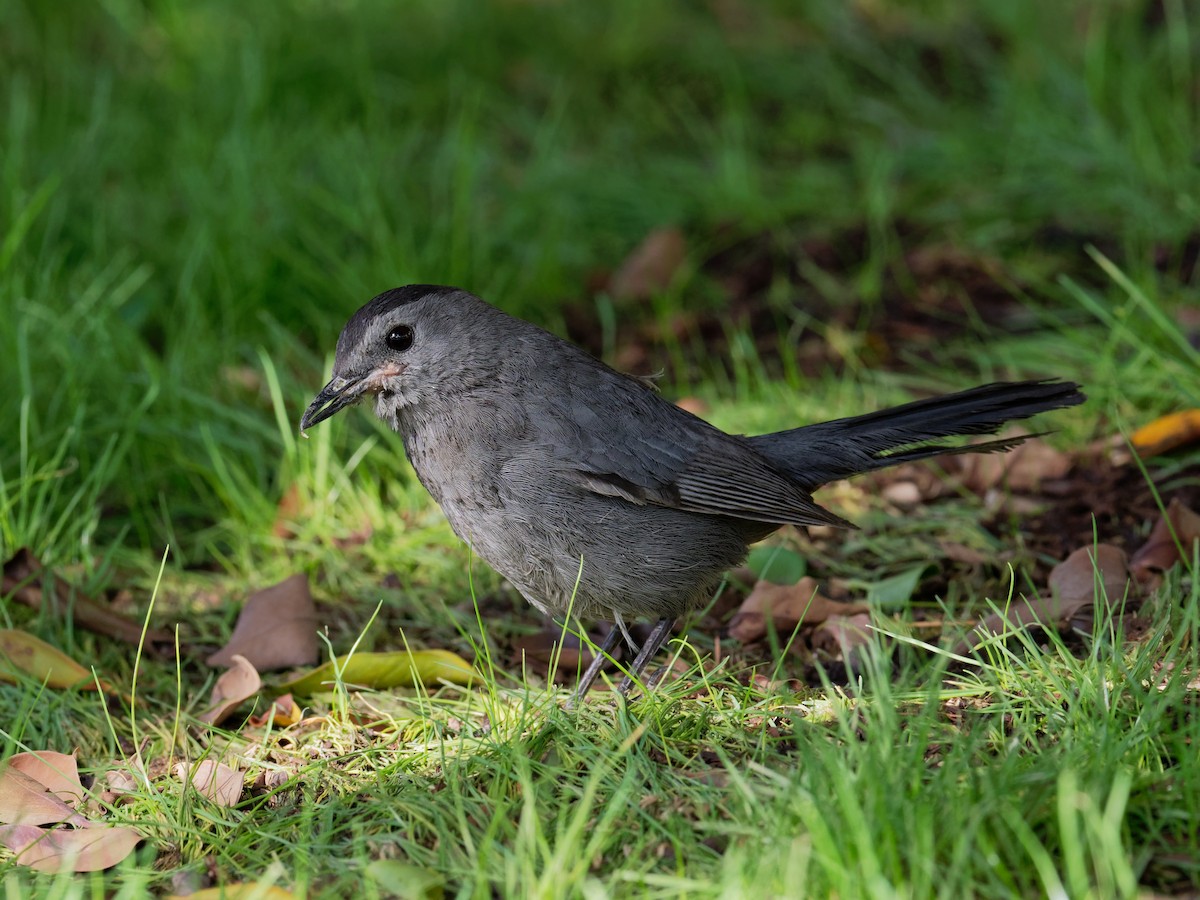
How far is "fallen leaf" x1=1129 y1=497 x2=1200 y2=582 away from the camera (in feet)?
12.4

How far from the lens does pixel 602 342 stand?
5.91 m

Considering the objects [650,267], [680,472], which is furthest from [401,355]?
[650,267]

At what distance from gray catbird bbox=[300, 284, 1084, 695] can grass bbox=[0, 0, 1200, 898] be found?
338 mm

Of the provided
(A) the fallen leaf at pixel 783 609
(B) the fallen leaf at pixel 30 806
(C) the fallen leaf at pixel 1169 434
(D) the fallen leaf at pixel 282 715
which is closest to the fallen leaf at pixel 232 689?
(D) the fallen leaf at pixel 282 715

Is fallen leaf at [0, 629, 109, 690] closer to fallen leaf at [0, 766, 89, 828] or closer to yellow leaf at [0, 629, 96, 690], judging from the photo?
yellow leaf at [0, 629, 96, 690]

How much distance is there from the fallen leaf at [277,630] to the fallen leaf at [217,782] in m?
0.63

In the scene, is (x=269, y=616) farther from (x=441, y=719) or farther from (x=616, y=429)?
(x=616, y=429)

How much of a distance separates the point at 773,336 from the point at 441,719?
309 centimetres

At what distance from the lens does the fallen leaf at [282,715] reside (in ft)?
11.7

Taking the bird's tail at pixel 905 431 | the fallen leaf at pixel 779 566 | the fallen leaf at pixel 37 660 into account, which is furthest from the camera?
the fallen leaf at pixel 779 566

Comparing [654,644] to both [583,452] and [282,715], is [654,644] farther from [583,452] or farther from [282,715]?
[282,715]

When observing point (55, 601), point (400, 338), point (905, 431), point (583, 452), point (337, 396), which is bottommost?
point (55, 601)

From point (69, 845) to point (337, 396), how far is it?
4.57 ft

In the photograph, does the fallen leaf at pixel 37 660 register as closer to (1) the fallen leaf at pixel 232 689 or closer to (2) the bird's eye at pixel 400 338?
(1) the fallen leaf at pixel 232 689
